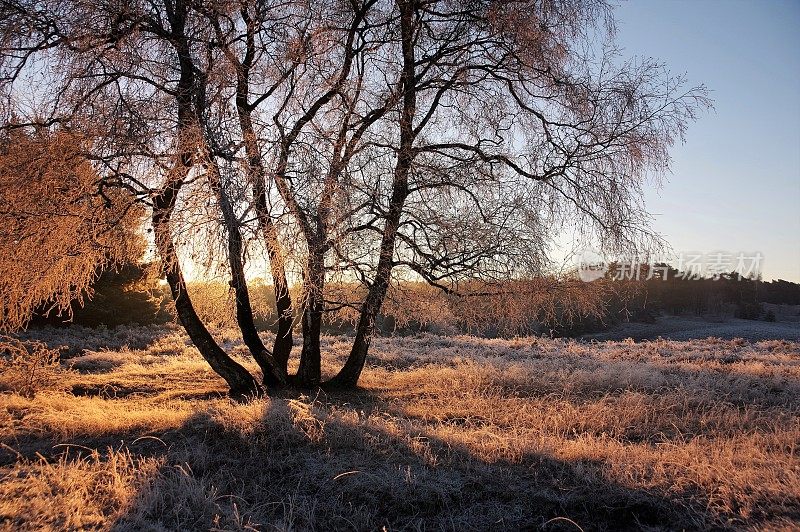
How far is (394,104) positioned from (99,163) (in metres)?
4.20

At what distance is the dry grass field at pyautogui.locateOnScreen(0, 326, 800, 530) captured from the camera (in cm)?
389

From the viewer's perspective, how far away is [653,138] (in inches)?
337

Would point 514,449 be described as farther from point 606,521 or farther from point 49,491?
point 49,491

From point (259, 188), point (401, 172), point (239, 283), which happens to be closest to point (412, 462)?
point (259, 188)

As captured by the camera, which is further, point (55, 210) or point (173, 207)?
point (55, 210)

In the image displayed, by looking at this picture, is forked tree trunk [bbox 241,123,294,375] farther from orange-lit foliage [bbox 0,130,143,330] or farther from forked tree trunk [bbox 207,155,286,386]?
orange-lit foliage [bbox 0,130,143,330]

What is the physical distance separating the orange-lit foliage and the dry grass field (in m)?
2.03

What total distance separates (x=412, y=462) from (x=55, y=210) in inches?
244

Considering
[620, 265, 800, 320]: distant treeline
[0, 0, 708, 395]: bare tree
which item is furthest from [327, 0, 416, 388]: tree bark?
[620, 265, 800, 320]: distant treeline

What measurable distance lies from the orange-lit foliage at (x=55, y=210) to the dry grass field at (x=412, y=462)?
2034 mm

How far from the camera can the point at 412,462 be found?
4.97 metres

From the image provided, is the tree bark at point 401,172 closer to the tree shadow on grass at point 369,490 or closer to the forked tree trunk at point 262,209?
the forked tree trunk at point 262,209

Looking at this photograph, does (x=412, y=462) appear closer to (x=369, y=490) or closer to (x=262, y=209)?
(x=369, y=490)

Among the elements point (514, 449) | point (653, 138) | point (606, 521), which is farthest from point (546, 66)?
point (606, 521)
